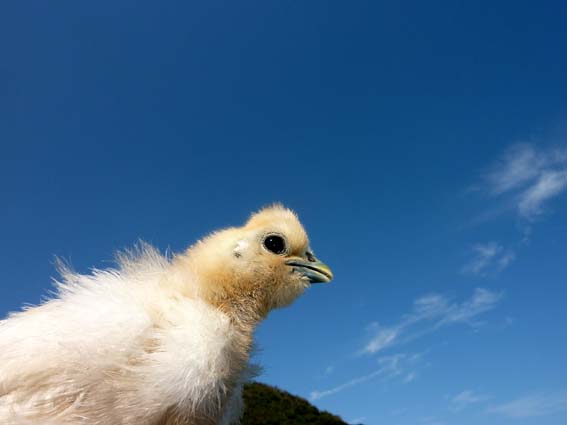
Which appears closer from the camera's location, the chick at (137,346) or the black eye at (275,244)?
the chick at (137,346)

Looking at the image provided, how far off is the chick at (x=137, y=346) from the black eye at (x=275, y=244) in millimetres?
332

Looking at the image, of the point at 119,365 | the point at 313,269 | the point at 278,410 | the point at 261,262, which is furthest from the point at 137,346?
the point at 278,410

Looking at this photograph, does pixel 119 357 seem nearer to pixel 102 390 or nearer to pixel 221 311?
pixel 102 390

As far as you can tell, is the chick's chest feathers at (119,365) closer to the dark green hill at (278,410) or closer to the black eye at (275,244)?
the black eye at (275,244)

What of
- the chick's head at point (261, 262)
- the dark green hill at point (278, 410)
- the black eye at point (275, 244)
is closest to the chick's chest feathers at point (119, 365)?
the chick's head at point (261, 262)

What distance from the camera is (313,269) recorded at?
5.38 m

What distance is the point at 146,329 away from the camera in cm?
397

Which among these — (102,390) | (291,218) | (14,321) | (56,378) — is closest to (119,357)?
(102,390)

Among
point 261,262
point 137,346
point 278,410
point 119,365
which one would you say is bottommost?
point 119,365

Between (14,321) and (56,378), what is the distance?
903 millimetres

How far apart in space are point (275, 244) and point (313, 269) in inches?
20.7

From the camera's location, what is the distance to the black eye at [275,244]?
5.07m

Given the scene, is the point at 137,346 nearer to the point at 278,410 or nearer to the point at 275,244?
the point at 275,244

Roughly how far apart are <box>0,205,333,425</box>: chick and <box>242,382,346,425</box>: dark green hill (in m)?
13.8
